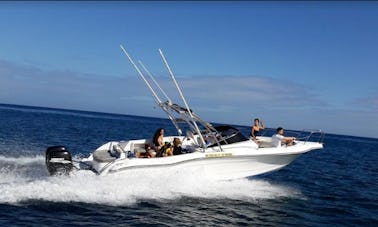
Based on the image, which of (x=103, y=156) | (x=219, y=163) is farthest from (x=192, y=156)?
(x=103, y=156)

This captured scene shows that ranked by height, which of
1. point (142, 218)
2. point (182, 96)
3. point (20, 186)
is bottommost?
point (142, 218)

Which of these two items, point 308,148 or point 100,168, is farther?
point 308,148

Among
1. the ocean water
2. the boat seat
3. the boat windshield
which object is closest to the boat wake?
the ocean water

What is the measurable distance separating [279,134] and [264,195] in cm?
208

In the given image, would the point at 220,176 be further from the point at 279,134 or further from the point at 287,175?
the point at 287,175

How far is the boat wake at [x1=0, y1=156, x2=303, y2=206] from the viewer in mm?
9344

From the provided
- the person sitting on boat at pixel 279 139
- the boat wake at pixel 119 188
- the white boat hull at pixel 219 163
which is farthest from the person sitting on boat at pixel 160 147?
the person sitting on boat at pixel 279 139

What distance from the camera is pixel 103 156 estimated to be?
1120cm

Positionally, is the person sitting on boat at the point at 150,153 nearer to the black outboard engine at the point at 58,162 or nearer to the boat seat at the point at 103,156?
the boat seat at the point at 103,156

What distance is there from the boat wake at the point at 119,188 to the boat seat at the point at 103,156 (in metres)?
0.58

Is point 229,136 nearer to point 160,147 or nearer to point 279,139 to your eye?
point 279,139

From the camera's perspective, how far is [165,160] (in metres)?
10.7

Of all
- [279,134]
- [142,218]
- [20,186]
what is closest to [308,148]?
[279,134]

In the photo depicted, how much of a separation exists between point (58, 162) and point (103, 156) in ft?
4.43
